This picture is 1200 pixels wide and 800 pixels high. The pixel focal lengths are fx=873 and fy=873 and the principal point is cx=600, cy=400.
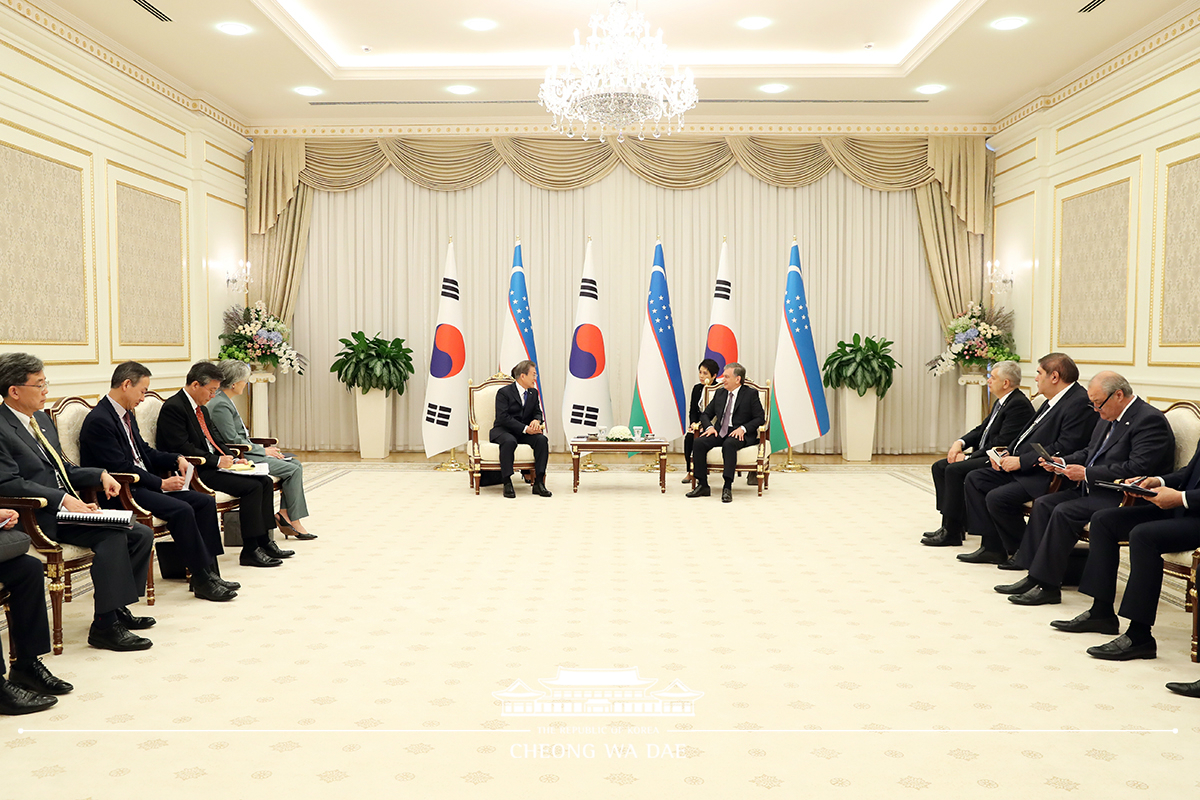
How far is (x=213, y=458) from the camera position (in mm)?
5691

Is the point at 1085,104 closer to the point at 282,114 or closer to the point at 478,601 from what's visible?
the point at 478,601

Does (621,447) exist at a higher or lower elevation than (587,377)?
lower

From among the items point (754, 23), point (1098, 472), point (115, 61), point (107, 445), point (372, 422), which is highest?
point (754, 23)

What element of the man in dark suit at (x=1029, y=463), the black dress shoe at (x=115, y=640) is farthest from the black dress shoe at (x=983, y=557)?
the black dress shoe at (x=115, y=640)

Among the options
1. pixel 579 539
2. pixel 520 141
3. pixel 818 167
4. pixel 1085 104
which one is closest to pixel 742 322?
pixel 818 167

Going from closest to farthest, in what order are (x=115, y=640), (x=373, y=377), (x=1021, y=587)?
1. (x=115, y=640)
2. (x=1021, y=587)
3. (x=373, y=377)

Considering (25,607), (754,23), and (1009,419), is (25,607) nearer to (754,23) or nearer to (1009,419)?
(1009,419)

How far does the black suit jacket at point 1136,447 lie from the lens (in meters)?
4.74

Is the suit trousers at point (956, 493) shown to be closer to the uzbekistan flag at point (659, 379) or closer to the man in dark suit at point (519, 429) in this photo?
the man in dark suit at point (519, 429)

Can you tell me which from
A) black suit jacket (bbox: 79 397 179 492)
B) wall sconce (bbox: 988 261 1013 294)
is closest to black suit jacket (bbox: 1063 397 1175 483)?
black suit jacket (bbox: 79 397 179 492)

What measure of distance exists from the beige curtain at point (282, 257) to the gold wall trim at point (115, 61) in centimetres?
111

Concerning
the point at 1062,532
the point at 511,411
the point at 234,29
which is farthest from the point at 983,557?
the point at 234,29

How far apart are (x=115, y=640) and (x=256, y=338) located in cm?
679

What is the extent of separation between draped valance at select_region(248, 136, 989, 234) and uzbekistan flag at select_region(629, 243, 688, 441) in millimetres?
2041
